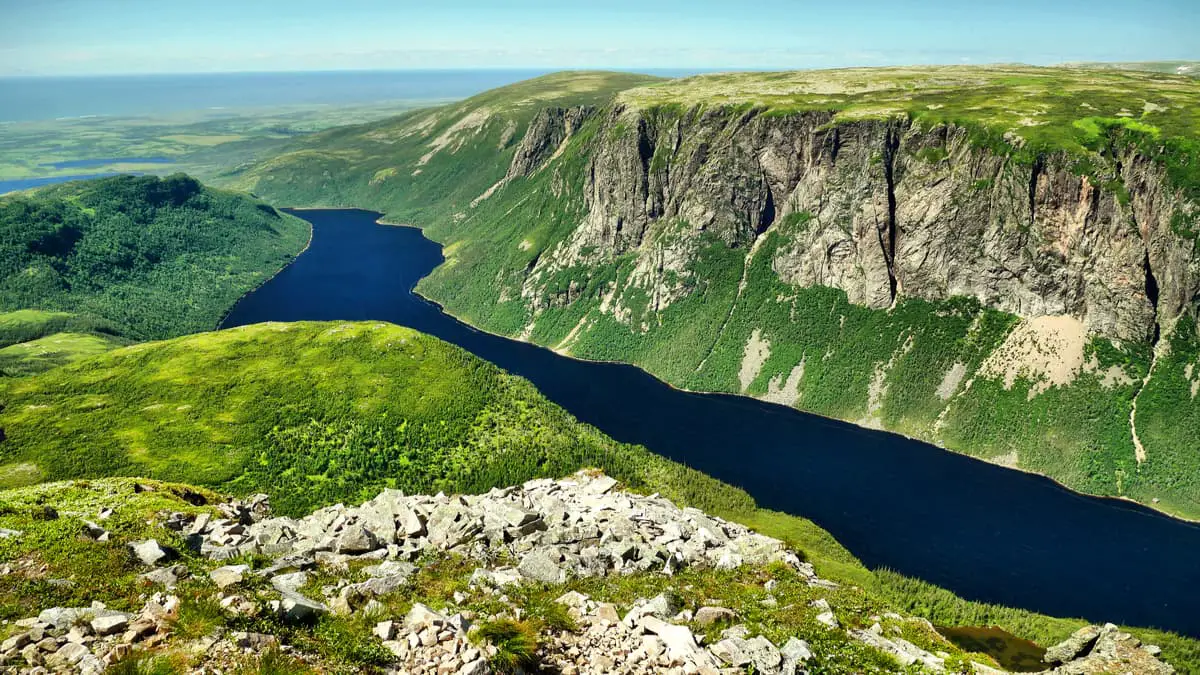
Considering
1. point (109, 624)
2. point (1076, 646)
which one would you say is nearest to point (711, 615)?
point (109, 624)

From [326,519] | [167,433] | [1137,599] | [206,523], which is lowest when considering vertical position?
[1137,599]

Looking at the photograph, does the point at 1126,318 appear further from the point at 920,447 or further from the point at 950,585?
the point at 950,585

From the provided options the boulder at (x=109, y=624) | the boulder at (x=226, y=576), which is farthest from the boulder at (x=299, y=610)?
the boulder at (x=109, y=624)

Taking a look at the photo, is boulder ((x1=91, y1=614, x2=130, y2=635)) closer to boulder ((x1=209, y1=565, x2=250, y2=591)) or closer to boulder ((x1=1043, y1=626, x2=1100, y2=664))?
boulder ((x1=209, y1=565, x2=250, y2=591))

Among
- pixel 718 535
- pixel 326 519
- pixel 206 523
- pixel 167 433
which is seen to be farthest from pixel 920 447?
pixel 167 433

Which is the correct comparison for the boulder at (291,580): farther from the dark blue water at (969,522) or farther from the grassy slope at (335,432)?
the dark blue water at (969,522)
